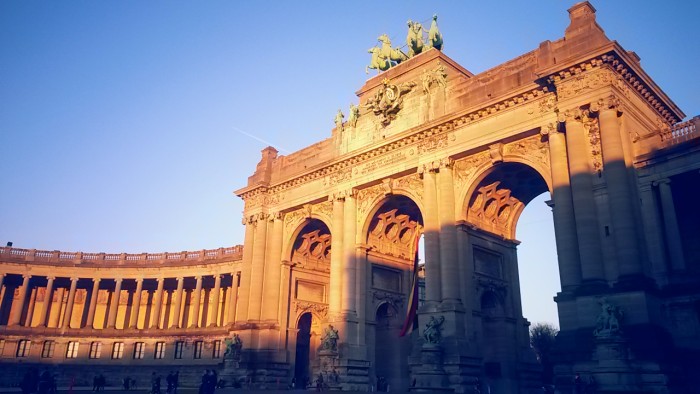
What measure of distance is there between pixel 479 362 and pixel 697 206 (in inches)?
644

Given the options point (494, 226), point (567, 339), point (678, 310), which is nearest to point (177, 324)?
point (494, 226)

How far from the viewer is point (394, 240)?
4809 cm

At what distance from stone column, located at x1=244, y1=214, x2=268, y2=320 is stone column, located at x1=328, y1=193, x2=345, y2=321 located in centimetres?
817

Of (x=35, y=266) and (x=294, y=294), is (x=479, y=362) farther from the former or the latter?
(x=35, y=266)

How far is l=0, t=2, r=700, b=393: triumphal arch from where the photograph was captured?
2798cm

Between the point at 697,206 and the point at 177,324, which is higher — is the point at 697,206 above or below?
above

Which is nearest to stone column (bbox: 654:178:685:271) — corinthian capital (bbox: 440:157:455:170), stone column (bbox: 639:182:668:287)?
stone column (bbox: 639:182:668:287)

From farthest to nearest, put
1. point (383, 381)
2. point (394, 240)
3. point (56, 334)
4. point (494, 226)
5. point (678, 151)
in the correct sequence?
point (56, 334), point (394, 240), point (383, 381), point (494, 226), point (678, 151)

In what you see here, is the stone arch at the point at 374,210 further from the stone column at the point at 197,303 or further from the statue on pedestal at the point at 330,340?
the stone column at the point at 197,303

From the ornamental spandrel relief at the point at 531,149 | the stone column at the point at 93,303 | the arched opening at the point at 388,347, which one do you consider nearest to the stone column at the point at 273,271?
the arched opening at the point at 388,347

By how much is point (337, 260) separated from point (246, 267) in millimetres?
11869

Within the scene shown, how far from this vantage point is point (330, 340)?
4088 centimetres

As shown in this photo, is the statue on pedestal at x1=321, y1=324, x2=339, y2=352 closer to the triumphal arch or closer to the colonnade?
the triumphal arch

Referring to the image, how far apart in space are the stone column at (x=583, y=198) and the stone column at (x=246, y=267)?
30895mm
